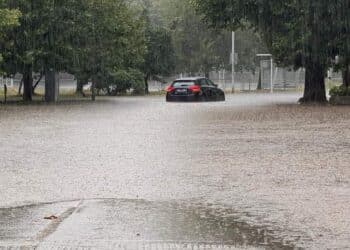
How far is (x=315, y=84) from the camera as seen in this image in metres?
37.0

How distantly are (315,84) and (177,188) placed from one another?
27.6m

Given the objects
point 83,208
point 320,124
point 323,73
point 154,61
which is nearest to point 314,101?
point 323,73

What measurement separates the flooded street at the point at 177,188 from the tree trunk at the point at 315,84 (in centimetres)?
1702

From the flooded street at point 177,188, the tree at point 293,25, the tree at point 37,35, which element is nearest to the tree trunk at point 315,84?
the tree at point 293,25

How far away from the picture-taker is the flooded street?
744 centimetres

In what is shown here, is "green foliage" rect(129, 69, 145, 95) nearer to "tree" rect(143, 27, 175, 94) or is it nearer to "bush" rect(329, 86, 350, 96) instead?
"tree" rect(143, 27, 175, 94)

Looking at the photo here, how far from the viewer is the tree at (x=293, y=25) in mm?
31953

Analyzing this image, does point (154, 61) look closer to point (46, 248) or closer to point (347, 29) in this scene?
point (347, 29)

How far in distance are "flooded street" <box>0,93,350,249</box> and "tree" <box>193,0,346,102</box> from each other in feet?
42.0

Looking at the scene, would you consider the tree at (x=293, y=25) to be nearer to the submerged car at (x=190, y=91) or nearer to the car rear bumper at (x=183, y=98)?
the submerged car at (x=190, y=91)

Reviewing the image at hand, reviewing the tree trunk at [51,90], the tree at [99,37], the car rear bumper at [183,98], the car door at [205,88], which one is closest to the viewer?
the tree at [99,37]

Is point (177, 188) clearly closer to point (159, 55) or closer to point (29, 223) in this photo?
point (29, 223)

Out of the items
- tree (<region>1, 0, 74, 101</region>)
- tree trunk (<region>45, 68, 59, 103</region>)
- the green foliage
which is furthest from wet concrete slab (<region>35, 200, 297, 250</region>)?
the green foliage

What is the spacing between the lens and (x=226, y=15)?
35094mm
